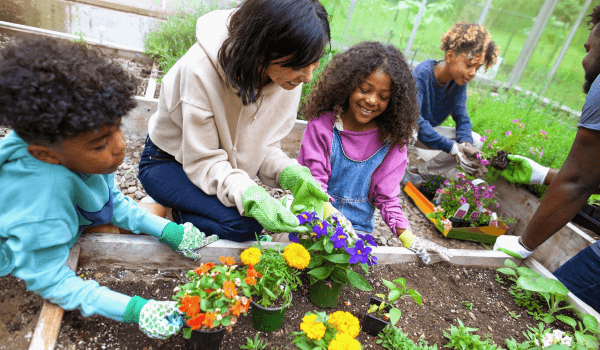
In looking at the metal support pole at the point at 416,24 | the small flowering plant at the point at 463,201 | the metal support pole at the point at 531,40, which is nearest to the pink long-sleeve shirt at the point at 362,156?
the small flowering plant at the point at 463,201

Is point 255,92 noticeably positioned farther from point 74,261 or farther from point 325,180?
point 74,261

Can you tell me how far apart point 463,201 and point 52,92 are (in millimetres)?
2635

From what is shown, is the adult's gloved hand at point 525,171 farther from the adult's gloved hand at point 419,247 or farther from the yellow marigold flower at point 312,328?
the yellow marigold flower at point 312,328

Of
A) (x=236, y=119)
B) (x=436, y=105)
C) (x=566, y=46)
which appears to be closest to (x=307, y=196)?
(x=236, y=119)

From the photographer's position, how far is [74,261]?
1349 mm

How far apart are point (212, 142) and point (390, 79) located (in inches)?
38.6

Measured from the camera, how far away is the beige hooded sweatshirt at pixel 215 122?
147cm

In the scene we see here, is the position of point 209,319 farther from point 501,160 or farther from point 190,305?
point 501,160

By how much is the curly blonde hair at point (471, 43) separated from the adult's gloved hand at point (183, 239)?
249 cm

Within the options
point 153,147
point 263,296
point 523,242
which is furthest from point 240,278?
point 523,242

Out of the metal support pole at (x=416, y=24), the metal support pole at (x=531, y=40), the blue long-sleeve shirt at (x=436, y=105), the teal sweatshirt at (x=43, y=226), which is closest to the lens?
the teal sweatshirt at (x=43, y=226)

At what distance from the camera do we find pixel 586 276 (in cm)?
195

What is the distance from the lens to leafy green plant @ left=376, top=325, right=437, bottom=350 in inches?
Answer: 55.9

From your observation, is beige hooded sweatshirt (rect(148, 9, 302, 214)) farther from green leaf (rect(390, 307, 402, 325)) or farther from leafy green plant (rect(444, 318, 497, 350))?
leafy green plant (rect(444, 318, 497, 350))
